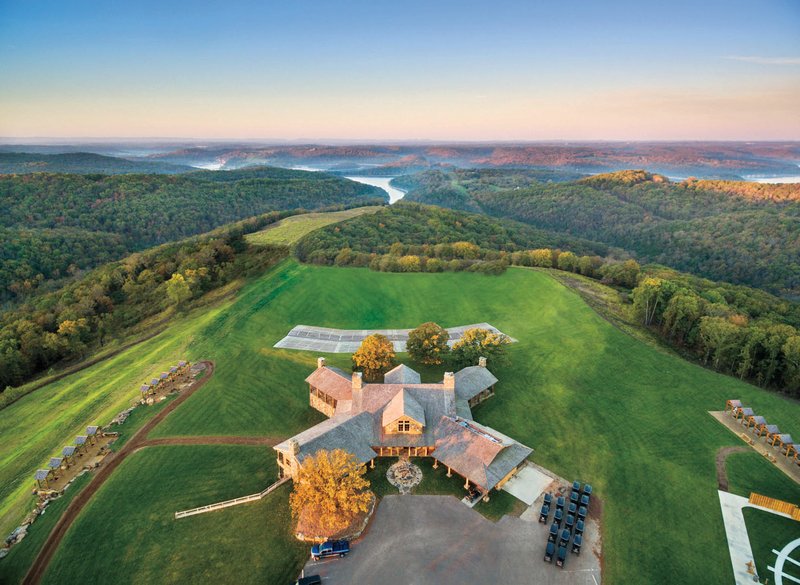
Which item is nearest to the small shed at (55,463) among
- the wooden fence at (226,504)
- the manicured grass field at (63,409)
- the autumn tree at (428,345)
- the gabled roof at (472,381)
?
the manicured grass field at (63,409)

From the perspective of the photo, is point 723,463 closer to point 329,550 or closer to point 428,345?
point 428,345

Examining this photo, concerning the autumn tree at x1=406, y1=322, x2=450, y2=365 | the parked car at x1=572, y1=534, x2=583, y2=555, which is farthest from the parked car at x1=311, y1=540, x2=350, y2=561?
the autumn tree at x1=406, y1=322, x2=450, y2=365

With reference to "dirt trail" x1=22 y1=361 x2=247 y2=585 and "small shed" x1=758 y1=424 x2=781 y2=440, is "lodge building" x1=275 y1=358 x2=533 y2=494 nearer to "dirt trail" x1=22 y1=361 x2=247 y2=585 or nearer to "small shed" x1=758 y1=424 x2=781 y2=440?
"dirt trail" x1=22 y1=361 x2=247 y2=585

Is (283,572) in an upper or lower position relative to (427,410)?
lower

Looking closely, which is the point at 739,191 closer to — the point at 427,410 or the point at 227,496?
the point at 427,410

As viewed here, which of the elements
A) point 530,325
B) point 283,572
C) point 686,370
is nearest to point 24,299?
point 283,572

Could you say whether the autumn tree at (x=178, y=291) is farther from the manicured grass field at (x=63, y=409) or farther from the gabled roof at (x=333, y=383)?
the gabled roof at (x=333, y=383)
